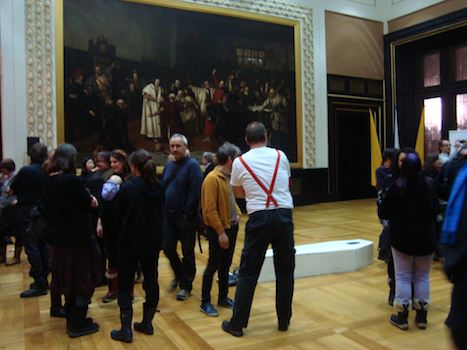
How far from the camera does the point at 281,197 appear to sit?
138 inches

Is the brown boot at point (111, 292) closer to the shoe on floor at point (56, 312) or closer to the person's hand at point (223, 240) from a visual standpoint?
the shoe on floor at point (56, 312)

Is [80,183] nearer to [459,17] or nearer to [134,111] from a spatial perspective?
[134,111]

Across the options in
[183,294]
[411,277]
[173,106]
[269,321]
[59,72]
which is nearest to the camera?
[411,277]

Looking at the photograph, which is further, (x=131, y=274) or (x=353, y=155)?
(x=353, y=155)

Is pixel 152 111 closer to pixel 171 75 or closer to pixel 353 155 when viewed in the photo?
pixel 171 75

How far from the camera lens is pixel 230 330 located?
3.67m

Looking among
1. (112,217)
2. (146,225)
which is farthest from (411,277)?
(112,217)

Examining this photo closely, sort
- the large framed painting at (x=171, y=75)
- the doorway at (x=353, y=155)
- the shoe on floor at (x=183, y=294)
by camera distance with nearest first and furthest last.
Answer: the shoe on floor at (x=183, y=294)
the large framed painting at (x=171, y=75)
the doorway at (x=353, y=155)

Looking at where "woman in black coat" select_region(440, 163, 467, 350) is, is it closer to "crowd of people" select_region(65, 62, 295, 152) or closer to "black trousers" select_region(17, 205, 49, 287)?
"black trousers" select_region(17, 205, 49, 287)

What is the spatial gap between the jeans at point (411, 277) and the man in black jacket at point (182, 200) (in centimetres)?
195

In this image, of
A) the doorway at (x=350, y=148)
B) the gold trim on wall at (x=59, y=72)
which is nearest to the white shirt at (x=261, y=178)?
the gold trim on wall at (x=59, y=72)

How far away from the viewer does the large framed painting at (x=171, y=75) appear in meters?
10.1

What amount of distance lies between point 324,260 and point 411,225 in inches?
82.3

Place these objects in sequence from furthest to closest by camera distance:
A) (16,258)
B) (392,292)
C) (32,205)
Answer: (16,258)
(32,205)
(392,292)
